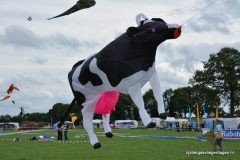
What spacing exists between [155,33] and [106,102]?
4.94 feet

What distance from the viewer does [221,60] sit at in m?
55.1

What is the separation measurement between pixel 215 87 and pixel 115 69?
50020 mm

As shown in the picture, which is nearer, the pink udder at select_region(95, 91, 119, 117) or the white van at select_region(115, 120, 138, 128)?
the pink udder at select_region(95, 91, 119, 117)

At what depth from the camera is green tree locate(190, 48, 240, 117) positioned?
53.3m

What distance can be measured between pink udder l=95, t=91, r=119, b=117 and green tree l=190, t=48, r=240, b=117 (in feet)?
156

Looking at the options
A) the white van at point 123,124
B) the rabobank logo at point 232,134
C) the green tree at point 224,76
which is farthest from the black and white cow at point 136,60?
the white van at point 123,124

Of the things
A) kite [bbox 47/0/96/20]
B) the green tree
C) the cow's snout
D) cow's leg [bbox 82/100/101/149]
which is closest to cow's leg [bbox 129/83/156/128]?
the cow's snout

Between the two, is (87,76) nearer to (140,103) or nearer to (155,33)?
(140,103)

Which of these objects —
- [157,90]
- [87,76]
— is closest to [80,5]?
[87,76]

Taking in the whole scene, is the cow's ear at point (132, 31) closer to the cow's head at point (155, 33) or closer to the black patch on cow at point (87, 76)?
the cow's head at point (155, 33)

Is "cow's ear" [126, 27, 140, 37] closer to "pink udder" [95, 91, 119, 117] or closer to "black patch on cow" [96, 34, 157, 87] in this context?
"black patch on cow" [96, 34, 157, 87]

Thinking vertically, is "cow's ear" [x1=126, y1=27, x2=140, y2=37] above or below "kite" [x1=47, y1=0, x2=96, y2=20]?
below

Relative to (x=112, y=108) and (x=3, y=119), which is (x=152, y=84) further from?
(x=3, y=119)

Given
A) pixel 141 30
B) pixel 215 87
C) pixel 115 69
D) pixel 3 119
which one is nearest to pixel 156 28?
pixel 141 30
